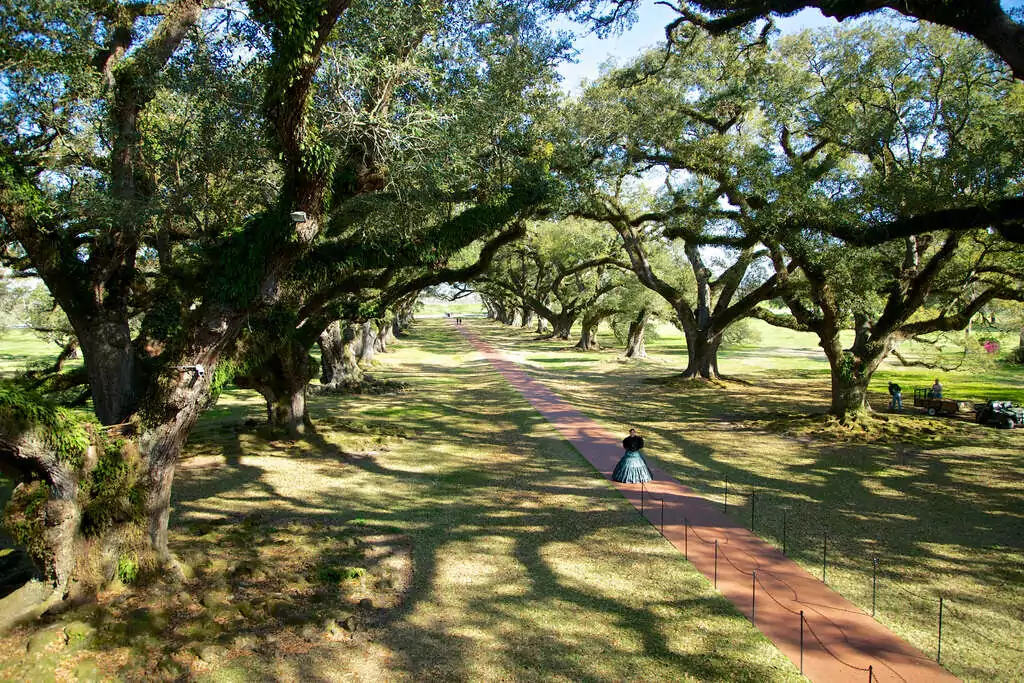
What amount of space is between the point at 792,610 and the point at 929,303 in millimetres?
20288

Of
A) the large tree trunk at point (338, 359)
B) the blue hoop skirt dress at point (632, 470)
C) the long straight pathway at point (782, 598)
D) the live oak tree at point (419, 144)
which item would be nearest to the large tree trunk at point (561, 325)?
the large tree trunk at point (338, 359)

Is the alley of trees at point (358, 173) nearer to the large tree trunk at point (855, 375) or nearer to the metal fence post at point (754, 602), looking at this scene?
the large tree trunk at point (855, 375)

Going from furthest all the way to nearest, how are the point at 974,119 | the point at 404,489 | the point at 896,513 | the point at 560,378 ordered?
the point at 560,378 < the point at 974,119 < the point at 404,489 < the point at 896,513

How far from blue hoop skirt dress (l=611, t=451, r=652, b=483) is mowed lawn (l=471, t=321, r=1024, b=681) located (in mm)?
813

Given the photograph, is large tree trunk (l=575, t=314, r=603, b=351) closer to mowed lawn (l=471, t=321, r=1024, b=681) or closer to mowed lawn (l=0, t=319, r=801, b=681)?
mowed lawn (l=471, t=321, r=1024, b=681)

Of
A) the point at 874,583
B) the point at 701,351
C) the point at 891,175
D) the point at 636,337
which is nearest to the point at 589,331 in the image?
the point at 636,337

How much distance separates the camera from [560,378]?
28656 millimetres

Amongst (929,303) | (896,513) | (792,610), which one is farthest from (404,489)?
(929,303)

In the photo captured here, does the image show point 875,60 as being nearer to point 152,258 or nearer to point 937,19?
point 937,19

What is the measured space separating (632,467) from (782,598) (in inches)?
186

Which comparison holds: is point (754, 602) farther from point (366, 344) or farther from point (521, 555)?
point (366, 344)

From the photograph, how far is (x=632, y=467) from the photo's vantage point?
38.0 ft

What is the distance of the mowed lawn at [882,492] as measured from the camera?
668 cm

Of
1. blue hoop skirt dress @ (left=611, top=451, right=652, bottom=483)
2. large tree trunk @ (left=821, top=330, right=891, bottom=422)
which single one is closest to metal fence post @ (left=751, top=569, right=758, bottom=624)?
blue hoop skirt dress @ (left=611, top=451, right=652, bottom=483)
